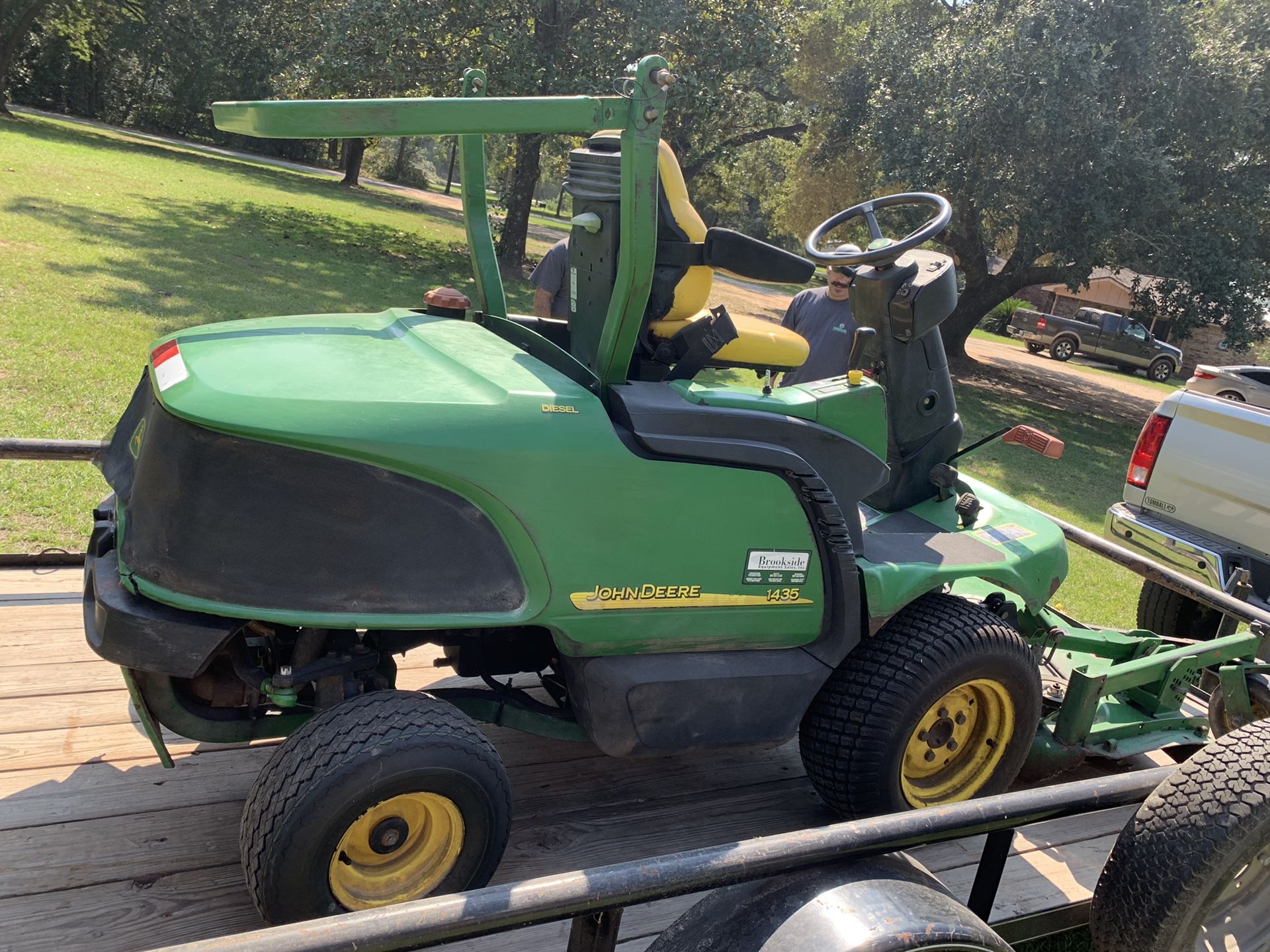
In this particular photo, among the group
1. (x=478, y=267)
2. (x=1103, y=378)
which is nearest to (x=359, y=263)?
(x=478, y=267)

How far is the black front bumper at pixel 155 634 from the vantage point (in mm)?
2066

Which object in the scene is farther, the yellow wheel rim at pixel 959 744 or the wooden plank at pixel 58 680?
the wooden plank at pixel 58 680

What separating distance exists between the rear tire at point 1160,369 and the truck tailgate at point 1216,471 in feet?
82.1

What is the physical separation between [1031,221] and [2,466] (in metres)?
11.2

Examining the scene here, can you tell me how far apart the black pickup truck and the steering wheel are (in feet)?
84.5

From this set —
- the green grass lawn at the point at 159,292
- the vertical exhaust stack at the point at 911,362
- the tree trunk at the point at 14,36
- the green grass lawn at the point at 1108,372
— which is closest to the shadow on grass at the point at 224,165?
the green grass lawn at the point at 159,292

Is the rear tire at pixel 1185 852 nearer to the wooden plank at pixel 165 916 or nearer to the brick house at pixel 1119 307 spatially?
the wooden plank at pixel 165 916

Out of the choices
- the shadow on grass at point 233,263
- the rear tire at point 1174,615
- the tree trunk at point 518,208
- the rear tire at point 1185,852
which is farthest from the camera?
the tree trunk at point 518,208

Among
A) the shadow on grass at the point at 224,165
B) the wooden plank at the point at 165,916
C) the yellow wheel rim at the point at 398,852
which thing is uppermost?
the yellow wheel rim at the point at 398,852

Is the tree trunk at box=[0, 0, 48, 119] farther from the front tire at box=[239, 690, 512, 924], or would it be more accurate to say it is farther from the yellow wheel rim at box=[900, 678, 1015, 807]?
the yellow wheel rim at box=[900, 678, 1015, 807]

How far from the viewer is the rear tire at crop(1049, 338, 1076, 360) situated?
89.8 feet

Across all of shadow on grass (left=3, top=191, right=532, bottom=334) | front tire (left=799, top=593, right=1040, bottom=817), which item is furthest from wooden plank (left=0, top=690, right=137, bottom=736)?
shadow on grass (left=3, top=191, right=532, bottom=334)

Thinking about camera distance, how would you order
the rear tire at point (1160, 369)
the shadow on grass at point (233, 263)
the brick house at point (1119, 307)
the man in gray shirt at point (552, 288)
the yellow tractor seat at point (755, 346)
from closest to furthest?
the yellow tractor seat at point (755, 346), the man in gray shirt at point (552, 288), the shadow on grass at point (233, 263), the rear tire at point (1160, 369), the brick house at point (1119, 307)

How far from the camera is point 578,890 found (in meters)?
1.67
